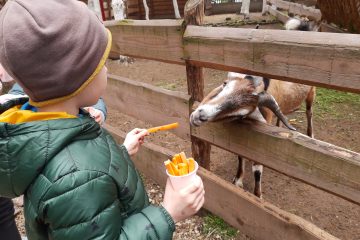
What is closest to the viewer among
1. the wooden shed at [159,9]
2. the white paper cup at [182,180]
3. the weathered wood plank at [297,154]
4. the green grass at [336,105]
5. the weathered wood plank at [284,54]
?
the white paper cup at [182,180]

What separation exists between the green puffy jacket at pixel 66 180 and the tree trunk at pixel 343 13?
7930 mm

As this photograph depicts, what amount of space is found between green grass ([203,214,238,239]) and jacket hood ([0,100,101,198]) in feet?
6.77

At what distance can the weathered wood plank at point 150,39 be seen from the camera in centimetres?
266

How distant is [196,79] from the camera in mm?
2734

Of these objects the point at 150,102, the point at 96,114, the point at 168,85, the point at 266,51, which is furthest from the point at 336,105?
the point at 96,114

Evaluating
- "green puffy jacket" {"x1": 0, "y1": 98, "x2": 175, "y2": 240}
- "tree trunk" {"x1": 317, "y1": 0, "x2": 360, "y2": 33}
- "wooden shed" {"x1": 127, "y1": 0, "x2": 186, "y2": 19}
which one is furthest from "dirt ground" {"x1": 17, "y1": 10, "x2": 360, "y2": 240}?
"wooden shed" {"x1": 127, "y1": 0, "x2": 186, "y2": 19}

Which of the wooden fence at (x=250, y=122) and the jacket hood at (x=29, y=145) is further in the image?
the wooden fence at (x=250, y=122)

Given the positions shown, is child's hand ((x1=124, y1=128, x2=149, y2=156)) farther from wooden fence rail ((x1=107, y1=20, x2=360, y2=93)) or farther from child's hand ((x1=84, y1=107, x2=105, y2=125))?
wooden fence rail ((x1=107, y1=20, x2=360, y2=93))

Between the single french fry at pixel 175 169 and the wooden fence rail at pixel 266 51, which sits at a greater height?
the wooden fence rail at pixel 266 51

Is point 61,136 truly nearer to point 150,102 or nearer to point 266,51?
point 266,51

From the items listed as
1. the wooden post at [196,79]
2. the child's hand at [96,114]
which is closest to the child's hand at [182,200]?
the child's hand at [96,114]

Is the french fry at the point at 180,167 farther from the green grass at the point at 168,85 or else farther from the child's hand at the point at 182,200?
the green grass at the point at 168,85

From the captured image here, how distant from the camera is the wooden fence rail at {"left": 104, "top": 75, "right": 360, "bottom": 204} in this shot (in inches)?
75.5

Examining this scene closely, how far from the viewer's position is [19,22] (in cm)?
103
